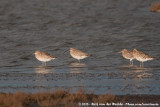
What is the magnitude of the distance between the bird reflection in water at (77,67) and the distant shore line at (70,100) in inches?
284

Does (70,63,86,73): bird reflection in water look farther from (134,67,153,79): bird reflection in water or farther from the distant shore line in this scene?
the distant shore line

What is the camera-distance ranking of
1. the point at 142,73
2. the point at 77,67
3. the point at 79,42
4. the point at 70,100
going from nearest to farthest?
the point at 70,100, the point at 142,73, the point at 77,67, the point at 79,42

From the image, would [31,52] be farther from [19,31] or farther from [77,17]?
[77,17]

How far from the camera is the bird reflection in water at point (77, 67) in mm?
23166

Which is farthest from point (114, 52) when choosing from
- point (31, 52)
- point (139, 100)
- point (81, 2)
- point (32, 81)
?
point (81, 2)

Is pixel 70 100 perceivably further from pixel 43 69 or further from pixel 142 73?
pixel 43 69

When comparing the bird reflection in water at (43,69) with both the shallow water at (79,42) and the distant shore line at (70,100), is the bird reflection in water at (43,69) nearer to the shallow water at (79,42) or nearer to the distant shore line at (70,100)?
the shallow water at (79,42)

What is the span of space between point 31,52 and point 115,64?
24.3 ft

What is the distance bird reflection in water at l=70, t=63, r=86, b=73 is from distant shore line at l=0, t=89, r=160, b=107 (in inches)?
284

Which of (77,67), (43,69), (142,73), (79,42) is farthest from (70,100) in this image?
(79,42)

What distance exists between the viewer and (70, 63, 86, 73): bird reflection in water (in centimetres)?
2317

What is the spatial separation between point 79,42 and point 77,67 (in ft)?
37.6

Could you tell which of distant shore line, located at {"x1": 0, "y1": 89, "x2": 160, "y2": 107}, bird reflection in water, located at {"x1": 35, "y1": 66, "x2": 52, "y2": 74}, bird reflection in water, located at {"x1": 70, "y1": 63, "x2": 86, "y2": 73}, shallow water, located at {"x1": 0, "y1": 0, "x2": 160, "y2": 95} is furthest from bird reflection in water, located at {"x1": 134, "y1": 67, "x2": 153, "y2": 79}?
distant shore line, located at {"x1": 0, "y1": 89, "x2": 160, "y2": 107}

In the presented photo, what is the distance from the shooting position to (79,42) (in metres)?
36.4
